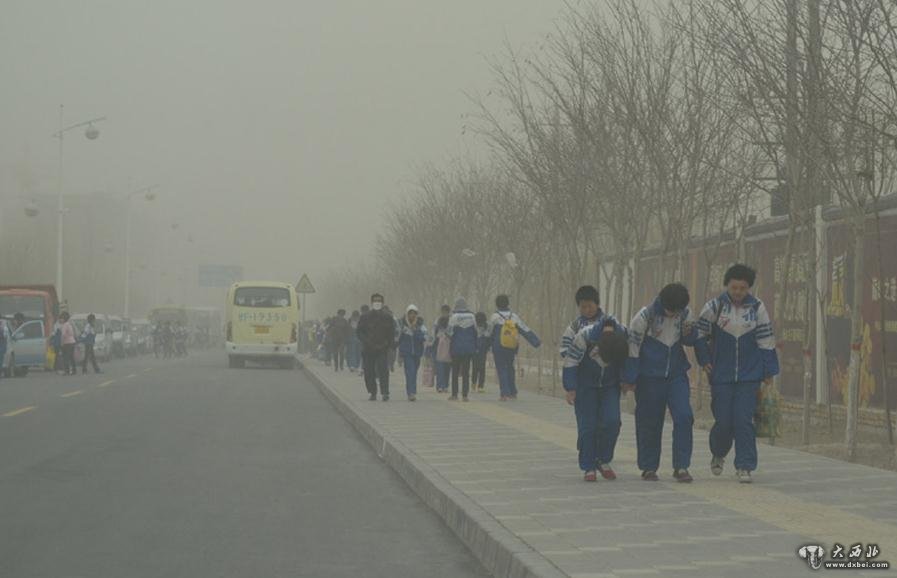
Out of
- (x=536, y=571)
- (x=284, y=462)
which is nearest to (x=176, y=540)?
(x=536, y=571)

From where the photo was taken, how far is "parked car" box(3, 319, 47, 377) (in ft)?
135

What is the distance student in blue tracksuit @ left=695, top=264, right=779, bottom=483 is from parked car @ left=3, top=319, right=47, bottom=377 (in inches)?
1242

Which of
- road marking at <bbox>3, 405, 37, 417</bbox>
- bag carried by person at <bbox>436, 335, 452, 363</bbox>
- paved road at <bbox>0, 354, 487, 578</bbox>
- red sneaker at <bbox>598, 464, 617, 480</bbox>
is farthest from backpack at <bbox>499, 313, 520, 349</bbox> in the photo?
red sneaker at <bbox>598, 464, 617, 480</bbox>

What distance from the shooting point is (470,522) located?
990 cm

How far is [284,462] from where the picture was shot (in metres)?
15.5

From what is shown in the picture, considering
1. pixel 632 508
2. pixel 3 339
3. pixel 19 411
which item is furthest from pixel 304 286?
pixel 632 508

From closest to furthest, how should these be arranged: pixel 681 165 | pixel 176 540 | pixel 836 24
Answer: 1. pixel 176 540
2. pixel 836 24
3. pixel 681 165

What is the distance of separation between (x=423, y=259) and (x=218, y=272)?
190 feet

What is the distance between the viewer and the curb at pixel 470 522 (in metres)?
8.11

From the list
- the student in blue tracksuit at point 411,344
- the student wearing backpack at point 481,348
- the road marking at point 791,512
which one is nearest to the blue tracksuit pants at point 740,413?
the road marking at point 791,512

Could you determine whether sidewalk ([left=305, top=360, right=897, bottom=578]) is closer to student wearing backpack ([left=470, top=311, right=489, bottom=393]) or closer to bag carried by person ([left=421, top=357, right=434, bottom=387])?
student wearing backpack ([left=470, top=311, right=489, bottom=393])

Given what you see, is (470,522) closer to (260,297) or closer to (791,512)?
(791,512)

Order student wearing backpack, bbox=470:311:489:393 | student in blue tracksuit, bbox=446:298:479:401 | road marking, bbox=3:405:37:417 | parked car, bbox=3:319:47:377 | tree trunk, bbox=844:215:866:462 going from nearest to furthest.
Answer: tree trunk, bbox=844:215:866:462 → road marking, bbox=3:405:37:417 → student in blue tracksuit, bbox=446:298:479:401 → student wearing backpack, bbox=470:311:489:393 → parked car, bbox=3:319:47:377

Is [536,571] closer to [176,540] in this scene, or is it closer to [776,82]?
[176,540]
